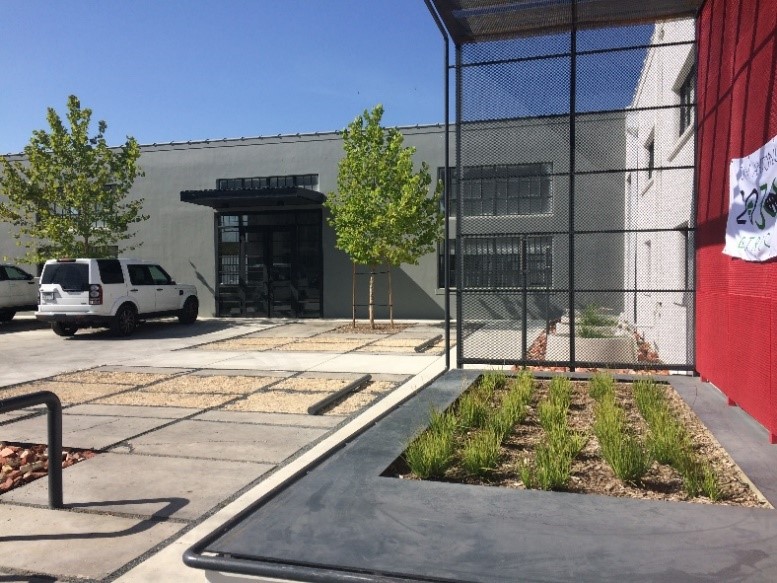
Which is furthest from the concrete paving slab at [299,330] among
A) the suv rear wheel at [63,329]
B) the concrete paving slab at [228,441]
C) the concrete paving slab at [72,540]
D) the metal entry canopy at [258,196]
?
the concrete paving slab at [72,540]

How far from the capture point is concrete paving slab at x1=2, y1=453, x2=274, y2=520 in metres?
4.56

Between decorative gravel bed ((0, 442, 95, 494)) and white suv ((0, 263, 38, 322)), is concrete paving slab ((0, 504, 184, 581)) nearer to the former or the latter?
decorative gravel bed ((0, 442, 95, 494))

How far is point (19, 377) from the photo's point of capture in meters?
10.4

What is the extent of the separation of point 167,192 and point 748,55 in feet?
69.0

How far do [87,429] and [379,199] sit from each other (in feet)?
37.2

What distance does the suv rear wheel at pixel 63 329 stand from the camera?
16.7 metres

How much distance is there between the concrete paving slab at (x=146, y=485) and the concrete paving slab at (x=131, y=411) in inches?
64.3

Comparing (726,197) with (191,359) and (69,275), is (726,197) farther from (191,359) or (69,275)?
(69,275)

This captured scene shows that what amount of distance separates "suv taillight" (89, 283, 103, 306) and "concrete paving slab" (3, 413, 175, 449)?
354 inches

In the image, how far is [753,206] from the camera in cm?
576

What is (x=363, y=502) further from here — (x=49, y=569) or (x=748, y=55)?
(x=748, y=55)

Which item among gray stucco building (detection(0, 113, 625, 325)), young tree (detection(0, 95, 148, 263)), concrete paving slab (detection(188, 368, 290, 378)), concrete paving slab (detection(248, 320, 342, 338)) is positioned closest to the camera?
concrete paving slab (detection(188, 368, 290, 378))

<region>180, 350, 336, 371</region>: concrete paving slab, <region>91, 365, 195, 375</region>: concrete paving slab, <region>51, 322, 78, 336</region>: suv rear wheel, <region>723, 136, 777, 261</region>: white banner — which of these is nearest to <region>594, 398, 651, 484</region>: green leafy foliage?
<region>723, 136, 777, 261</region>: white banner

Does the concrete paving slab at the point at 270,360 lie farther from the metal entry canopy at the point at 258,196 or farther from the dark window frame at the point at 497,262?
the metal entry canopy at the point at 258,196
